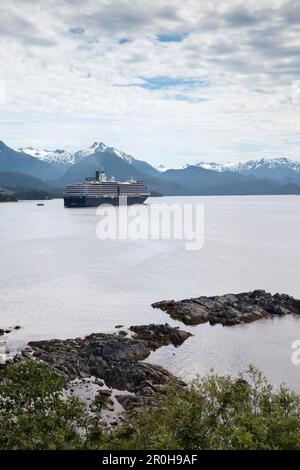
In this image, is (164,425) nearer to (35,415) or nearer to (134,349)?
(35,415)

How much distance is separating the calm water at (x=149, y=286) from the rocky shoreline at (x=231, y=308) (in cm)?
202

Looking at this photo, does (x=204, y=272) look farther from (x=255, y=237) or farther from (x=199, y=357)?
(x=255, y=237)

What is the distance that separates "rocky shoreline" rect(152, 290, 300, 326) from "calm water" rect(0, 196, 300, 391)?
2.02 m

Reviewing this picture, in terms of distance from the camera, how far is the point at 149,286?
3268 inches

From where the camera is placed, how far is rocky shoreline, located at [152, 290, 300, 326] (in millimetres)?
64438

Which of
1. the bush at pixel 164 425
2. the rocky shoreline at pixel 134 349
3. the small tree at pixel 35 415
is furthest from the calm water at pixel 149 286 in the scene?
the small tree at pixel 35 415

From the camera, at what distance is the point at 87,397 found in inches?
1608

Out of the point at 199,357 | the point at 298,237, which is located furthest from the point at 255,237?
the point at 199,357

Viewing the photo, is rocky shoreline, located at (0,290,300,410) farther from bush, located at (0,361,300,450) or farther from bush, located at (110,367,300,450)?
bush, located at (0,361,300,450)

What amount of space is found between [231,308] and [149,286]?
1974 centimetres

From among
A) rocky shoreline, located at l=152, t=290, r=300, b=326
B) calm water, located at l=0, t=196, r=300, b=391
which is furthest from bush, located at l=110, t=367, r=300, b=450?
rocky shoreline, located at l=152, t=290, r=300, b=326
